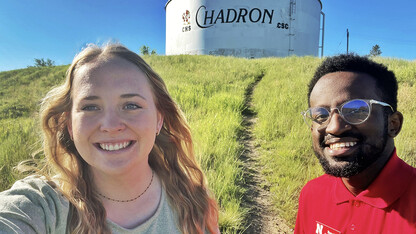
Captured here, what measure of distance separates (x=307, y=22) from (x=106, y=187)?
31.2 metres

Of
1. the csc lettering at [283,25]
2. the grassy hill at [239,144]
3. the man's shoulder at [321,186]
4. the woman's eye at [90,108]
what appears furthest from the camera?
the csc lettering at [283,25]

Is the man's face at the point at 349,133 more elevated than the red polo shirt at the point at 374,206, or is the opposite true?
the man's face at the point at 349,133

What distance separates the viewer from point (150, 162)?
2.00 meters

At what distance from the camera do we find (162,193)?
179 cm

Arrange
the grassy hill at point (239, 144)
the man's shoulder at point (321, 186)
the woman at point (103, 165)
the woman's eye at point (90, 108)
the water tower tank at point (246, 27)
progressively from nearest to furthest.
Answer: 1. the woman at point (103, 165)
2. the woman's eye at point (90, 108)
3. the man's shoulder at point (321, 186)
4. the grassy hill at point (239, 144)
5. the water tower tank at point (246, 27)

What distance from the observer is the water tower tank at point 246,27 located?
26.0 m

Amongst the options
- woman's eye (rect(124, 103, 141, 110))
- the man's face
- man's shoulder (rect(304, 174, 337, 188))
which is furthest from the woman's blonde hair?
the man's face

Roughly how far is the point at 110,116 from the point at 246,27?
1047 inches

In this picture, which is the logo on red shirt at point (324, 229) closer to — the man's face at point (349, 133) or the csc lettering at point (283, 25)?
the man's face at point (349, 133)

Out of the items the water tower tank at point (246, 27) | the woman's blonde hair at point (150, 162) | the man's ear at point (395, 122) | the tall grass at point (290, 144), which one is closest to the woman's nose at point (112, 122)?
the woman's blonde hair at point (150, 162)

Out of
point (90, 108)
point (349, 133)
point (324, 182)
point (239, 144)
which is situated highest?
point (90, 108)

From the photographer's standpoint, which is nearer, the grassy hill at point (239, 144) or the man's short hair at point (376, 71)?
the man's short hair at point (376, 71)

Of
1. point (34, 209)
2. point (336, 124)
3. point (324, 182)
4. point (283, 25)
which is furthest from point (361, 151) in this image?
point (283, 25)

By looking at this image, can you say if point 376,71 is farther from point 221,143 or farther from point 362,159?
point 221,143
